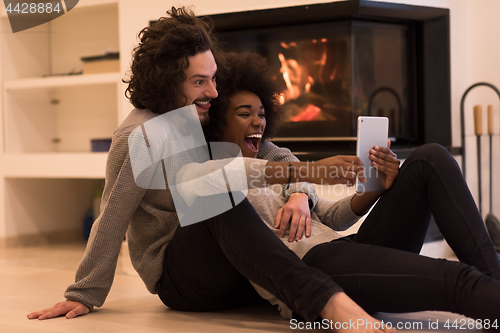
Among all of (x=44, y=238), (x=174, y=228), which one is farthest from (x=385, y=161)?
(x=44, y=238)

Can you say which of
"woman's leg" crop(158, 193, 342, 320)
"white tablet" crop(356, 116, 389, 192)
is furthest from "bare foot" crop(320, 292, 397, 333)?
"white tablet" crop(356, 116, 389, 192)

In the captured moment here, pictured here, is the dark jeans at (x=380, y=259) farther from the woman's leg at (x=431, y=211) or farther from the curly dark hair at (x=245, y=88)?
the curly dark hair at (x=245, y=88)

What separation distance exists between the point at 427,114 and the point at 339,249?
1564 millimetres

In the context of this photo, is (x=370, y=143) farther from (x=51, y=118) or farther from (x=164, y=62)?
(x=51, y=118)

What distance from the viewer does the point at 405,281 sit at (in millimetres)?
1114

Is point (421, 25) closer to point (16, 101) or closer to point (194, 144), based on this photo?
point (194, 144)

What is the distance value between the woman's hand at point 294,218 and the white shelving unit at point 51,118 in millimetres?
1801

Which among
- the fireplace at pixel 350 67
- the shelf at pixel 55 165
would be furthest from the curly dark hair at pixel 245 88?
the shelf at pixel 55 165

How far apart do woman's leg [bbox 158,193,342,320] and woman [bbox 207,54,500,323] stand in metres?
0.12

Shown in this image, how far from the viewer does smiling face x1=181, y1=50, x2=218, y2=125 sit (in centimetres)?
135

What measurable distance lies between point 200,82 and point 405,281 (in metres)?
0.70

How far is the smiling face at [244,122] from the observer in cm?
150

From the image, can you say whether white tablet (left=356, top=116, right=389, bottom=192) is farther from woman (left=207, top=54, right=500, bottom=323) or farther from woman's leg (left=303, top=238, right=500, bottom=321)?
woman's leg (left=303, top=238, right=500, bottom=321)

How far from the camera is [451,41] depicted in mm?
2596
